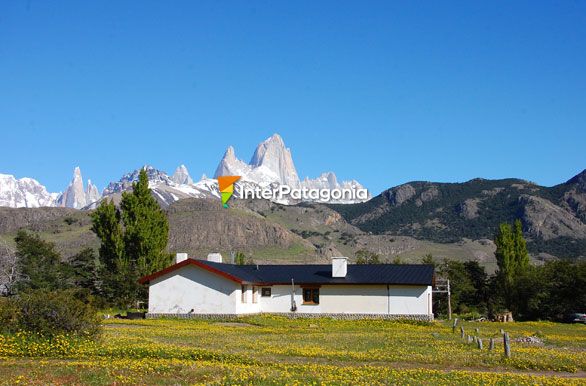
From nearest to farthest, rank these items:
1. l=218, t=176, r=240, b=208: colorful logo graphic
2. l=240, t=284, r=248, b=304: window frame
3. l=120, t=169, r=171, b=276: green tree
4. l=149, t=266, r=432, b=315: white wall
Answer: l=149, t=266, r=432, b=315: white wall → l=240, t=284, r=248, b=304: window frame → l=120, t=169, r=171, b=276: green tree → l=218, t=176, r=240, b=208: colorful logo graphic

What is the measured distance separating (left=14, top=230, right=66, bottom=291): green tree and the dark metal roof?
17.0 metres

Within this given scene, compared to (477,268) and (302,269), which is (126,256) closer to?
(302,269)

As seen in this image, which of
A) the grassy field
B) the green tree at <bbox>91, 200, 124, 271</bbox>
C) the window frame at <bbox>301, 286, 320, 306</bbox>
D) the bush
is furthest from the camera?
the green tree at <bbox>91, 200, 124, 271</bbox>

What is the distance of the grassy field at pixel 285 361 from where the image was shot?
55.2 ft

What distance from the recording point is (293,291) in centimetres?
5272

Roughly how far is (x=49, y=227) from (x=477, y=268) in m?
137

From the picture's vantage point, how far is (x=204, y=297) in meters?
49.7

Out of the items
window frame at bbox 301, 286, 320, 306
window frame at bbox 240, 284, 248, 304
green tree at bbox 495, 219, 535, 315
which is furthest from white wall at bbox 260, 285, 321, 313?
green tree at bbox 495, 219, 535, 315

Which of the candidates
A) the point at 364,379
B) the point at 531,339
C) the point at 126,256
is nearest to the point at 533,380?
the point at 364,379

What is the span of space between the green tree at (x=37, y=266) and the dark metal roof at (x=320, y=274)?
17015mm

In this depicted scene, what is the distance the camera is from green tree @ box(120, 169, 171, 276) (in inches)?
2621

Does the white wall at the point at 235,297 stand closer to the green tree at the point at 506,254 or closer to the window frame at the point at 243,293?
the window frame at the point at 243,293

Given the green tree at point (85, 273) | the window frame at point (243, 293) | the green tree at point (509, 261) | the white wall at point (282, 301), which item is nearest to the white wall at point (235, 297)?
the window frame at point (243, 293)

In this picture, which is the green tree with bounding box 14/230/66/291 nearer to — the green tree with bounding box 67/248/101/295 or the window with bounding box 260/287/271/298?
the green tree with bounding box 67/248/101/295
